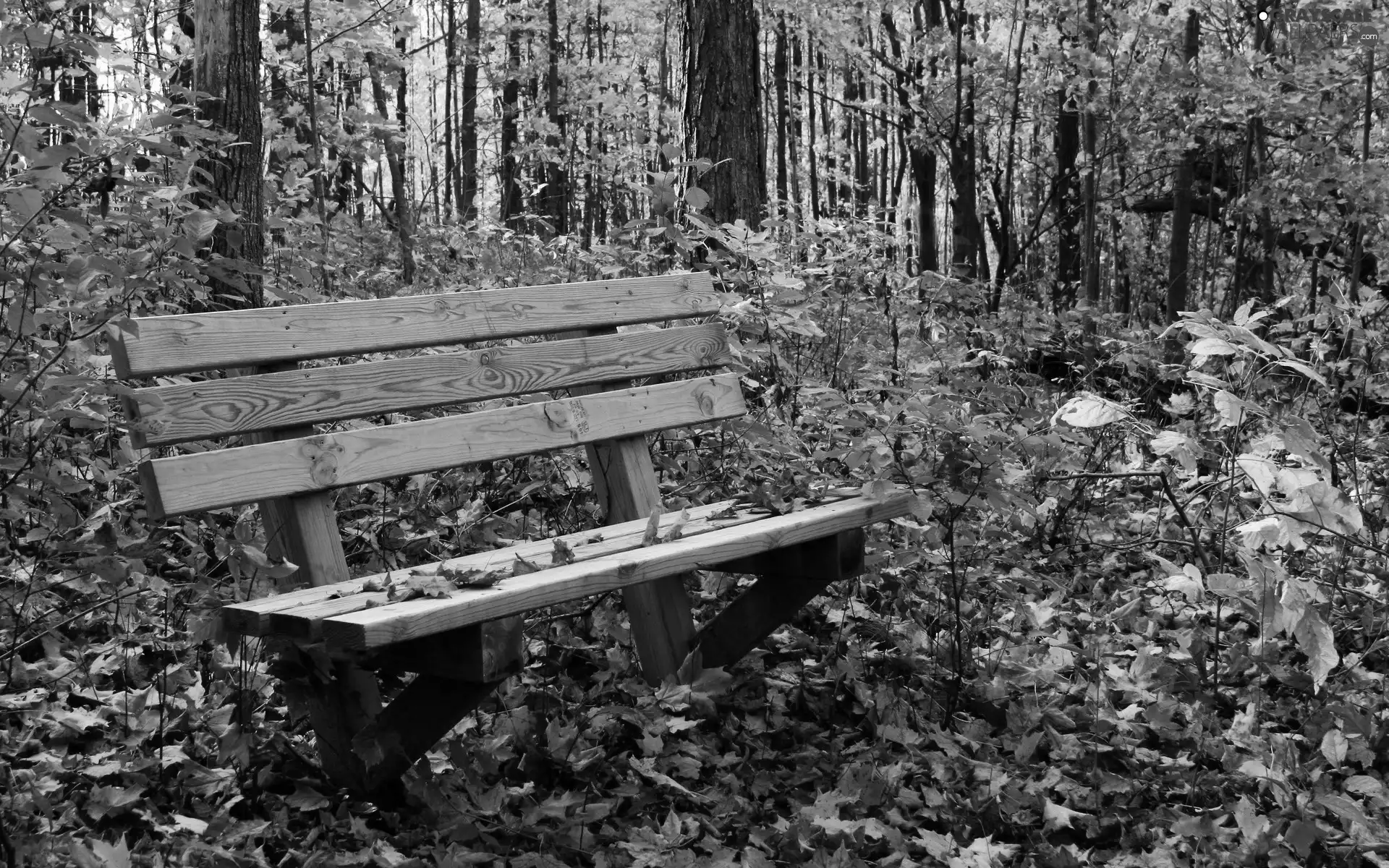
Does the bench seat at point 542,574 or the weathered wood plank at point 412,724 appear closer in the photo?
the bench seat at point 542,574

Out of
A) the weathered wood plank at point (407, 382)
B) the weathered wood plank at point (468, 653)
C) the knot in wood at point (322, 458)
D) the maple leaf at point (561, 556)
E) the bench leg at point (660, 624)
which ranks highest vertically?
the weathered wood plank at point (407, 382)

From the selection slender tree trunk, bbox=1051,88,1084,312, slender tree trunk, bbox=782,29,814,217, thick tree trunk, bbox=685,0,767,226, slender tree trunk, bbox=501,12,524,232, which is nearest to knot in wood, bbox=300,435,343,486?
thick tree trunk, bbox=685,0,767,226

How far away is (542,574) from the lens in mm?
2275

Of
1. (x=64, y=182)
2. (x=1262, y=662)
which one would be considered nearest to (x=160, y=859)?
(x=64, y=182)

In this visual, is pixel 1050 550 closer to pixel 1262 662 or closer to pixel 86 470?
pixel 1262 662

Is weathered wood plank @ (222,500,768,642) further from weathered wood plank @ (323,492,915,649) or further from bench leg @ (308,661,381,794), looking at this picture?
bench leg @ (308,661,381,794)

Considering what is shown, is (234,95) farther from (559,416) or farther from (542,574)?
(542,574)

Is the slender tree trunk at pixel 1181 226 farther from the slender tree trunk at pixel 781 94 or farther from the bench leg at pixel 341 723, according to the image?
the bench leg at pixel 341 723

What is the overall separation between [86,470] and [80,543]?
3.00 feet

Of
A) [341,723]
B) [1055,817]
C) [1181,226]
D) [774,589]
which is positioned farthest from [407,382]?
[1181,226]

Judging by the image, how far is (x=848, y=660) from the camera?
3.16 meters

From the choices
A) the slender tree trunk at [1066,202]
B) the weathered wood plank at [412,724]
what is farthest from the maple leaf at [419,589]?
the slender tree trunk at [1066,202]

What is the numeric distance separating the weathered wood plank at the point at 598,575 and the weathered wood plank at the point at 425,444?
47 centimetres

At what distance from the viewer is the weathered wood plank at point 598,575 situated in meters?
1.87
